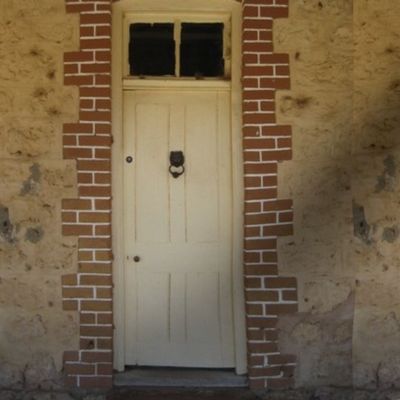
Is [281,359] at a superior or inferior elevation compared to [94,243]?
inferior

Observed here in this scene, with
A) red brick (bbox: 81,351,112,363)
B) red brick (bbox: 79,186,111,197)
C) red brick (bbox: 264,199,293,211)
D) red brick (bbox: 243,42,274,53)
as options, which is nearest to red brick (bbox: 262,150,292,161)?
red brick (bbox: 264,199,293,211)

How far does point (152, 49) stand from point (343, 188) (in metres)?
1.87

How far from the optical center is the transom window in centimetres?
504

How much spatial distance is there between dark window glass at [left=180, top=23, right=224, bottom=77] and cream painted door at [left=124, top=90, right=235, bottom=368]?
0.62ft

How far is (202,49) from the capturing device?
16.5ft

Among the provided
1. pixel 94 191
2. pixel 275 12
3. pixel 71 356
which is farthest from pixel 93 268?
pixel 275 12

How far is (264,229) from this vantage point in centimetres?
479

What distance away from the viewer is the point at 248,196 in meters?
4.79

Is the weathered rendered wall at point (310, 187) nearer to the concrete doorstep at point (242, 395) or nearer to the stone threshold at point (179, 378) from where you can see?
the concrete doorstep at point (242, 395)

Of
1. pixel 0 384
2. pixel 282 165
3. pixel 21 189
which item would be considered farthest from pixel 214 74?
pixel 0 384

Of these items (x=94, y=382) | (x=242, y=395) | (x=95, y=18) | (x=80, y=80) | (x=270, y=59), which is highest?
(x=95, y=18)

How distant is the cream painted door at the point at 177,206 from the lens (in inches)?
197

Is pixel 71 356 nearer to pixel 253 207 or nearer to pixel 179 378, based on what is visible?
pixel 179 378

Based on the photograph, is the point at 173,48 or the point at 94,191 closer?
the point at 94,191
